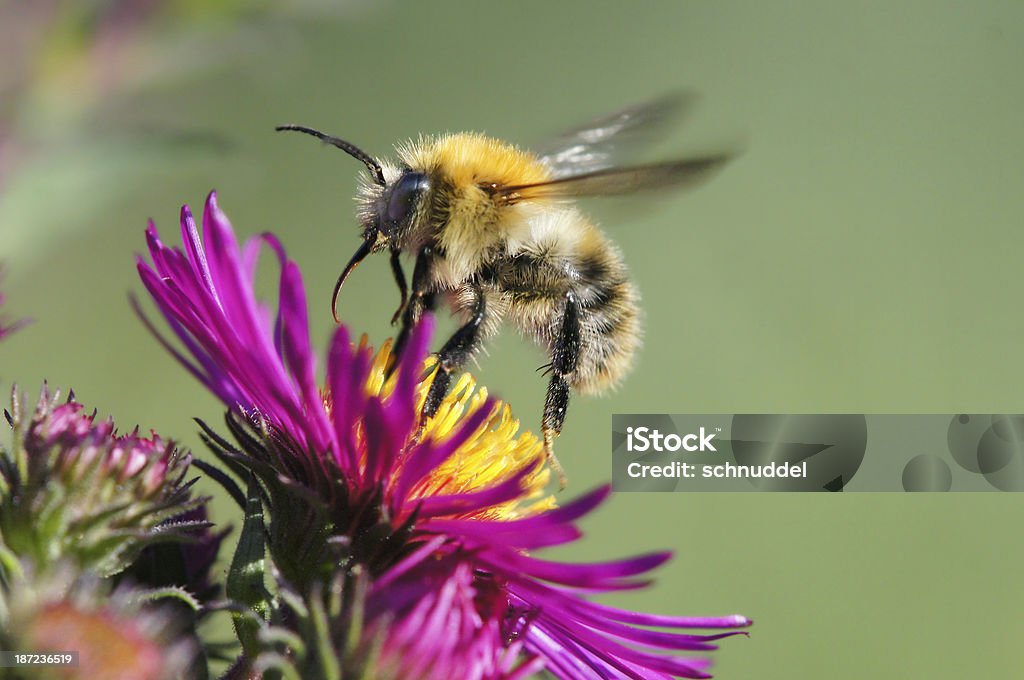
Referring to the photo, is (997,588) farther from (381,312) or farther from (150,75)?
(150,75)

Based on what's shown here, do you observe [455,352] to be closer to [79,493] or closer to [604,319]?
[604,319]

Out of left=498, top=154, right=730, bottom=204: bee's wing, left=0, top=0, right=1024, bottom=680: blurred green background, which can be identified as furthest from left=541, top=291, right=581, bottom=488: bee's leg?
left=0, top=0, right=1024, bottom=680: blurred green background

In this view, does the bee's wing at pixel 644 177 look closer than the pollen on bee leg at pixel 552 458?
Yes

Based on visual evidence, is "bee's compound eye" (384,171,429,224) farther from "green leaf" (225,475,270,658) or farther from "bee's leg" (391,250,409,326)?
"green leaf" (225,475,270,658)

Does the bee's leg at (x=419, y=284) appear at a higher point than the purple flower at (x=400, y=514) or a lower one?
higher

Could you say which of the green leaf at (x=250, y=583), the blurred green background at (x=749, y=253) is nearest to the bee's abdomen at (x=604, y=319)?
the green leaf at (x=250, y=583)

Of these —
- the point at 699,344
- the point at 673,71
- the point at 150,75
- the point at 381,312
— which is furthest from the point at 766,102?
the point at 150,75

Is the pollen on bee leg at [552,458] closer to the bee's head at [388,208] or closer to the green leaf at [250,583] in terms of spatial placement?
the bee's head at [388,208]
